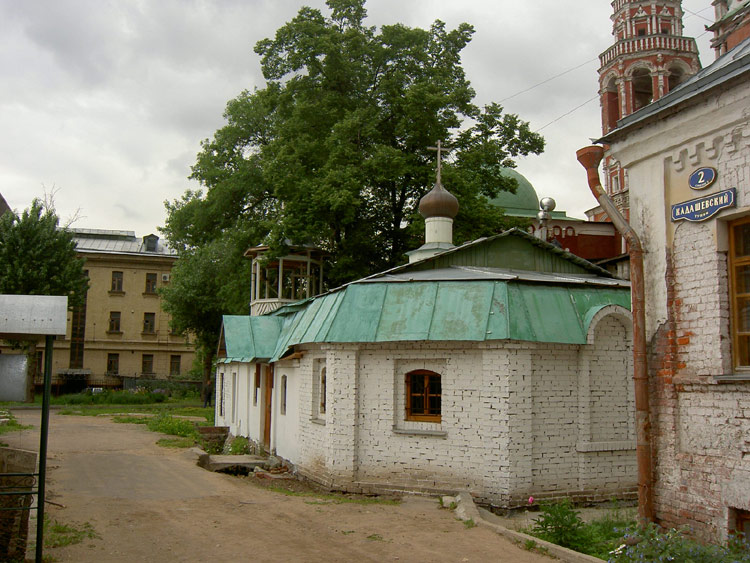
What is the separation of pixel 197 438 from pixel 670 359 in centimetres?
1711

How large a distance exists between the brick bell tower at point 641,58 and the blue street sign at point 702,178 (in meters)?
30.7

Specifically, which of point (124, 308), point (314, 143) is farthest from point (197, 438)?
point (124, 308)

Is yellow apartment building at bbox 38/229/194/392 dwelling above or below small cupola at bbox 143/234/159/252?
below

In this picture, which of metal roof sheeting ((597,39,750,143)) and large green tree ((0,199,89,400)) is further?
large green tree ((0,199,89,400))

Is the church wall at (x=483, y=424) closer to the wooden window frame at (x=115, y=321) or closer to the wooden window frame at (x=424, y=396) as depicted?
the wooden window frame at (x=424, y=396)

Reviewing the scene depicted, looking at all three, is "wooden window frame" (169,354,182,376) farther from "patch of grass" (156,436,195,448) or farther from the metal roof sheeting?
the metal roof sheeting

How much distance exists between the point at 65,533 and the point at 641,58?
121 ft

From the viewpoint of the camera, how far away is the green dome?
3113 centimetres

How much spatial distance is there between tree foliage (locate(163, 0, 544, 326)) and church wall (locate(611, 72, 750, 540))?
12.3 metres

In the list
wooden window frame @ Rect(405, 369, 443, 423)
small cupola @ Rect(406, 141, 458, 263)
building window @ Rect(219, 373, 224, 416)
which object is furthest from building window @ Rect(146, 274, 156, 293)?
wooden window frame @ Rect(405, 369, 443, 423)

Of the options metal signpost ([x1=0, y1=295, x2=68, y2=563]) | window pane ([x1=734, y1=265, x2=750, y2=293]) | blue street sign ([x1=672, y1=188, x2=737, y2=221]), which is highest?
blue street sign ([x1=672, y1=188, x2=737, y2=221])

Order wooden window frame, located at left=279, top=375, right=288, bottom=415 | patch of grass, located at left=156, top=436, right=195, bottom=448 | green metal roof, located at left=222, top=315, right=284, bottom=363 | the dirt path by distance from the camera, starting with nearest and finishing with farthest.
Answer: the dirt path < wooden window frame, located at left=279, top=375, right=288, bottom=415 < green metal roof, located at left=222, top=315, right=284, bottom=363 < patch of grass, located at left=156, top=436, right=195, bottom=448

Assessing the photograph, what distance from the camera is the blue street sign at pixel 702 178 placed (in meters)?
6.90

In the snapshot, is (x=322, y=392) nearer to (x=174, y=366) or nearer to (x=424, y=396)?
(x=424, y=396)
